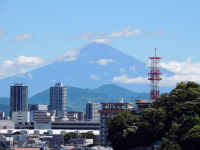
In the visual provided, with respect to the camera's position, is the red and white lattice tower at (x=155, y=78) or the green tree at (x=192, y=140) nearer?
the green tree at (x=192, y=140)

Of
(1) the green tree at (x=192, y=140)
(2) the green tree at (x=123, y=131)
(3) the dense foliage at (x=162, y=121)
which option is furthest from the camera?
(2) the green tree at (x=123, y=131)

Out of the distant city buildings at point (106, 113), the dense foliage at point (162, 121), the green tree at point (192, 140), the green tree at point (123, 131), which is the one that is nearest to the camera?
the green tree at point (192, 140)

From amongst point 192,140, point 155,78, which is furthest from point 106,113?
point 192,140

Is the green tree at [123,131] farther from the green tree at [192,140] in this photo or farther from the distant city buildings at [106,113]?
the distant city buildings at [106,113]

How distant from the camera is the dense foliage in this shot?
297 ft

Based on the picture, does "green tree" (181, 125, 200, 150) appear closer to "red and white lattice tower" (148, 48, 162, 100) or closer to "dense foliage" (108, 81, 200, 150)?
"dense foliage" (108, 81, 200, 150)

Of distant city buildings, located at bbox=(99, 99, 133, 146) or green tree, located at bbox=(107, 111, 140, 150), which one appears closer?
green tree, located at bbox=(107, 111, 140, 150)

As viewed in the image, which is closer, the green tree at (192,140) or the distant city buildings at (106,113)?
the green tree at (192,140)

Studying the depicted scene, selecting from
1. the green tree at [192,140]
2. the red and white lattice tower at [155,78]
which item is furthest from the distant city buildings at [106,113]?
the green tree at [192,140]

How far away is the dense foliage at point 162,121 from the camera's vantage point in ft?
297

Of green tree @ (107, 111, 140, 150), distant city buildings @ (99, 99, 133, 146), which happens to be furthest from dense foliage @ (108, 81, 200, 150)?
distant city buildings @ (99, 99, 133, 146)

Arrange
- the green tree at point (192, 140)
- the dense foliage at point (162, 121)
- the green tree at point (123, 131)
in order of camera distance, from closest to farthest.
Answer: the green tree at point (192, 140), the dense foliage at point (162, 121), the green tree at point (123, 131)

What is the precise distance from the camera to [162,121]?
97250mm

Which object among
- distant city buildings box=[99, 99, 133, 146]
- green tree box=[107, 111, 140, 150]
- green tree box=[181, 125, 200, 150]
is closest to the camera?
green tree box=[181, 125, 200, 150]
